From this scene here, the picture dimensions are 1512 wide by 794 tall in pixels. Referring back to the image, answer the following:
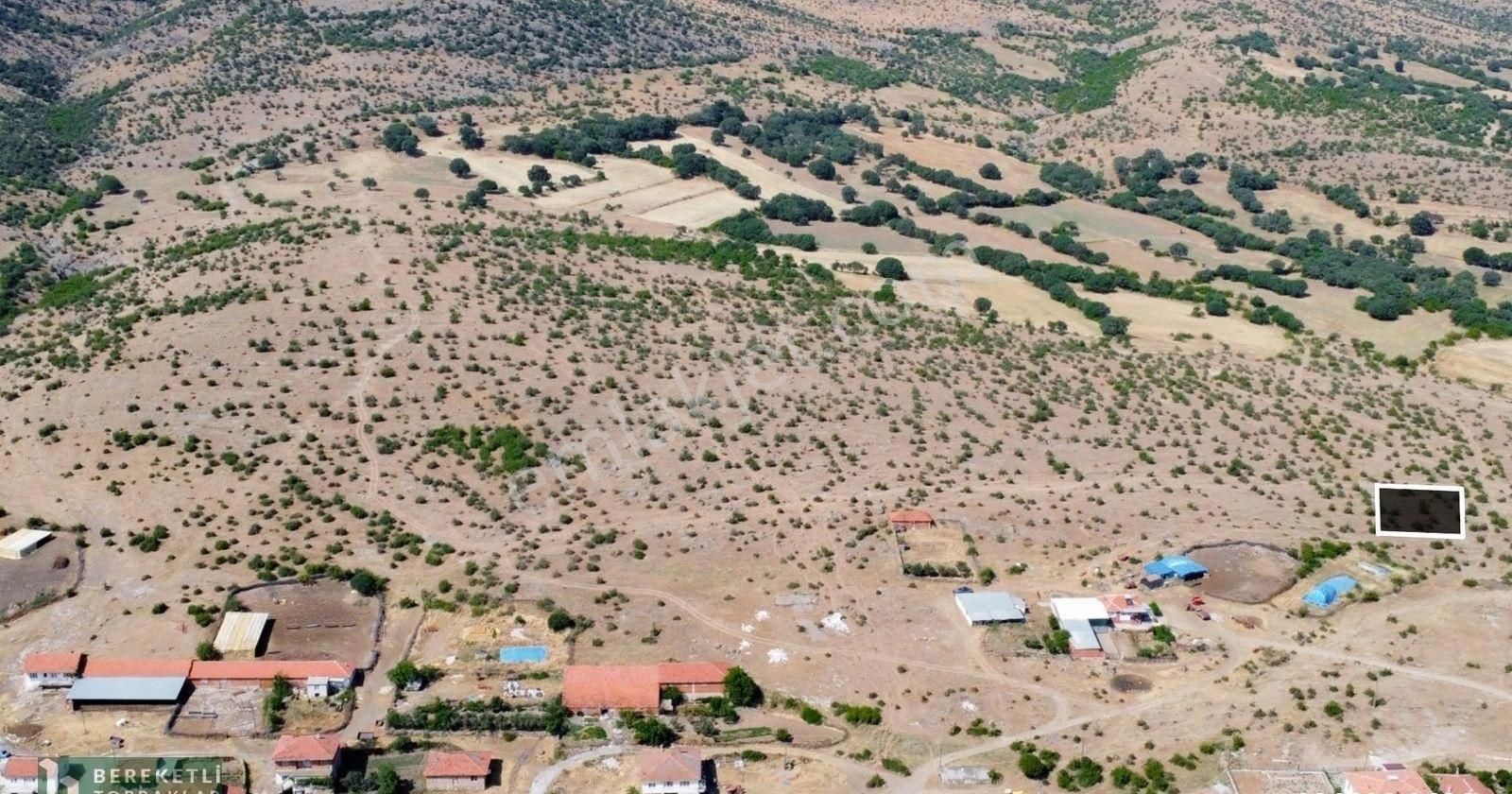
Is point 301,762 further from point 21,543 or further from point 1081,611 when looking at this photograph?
point 1081,611

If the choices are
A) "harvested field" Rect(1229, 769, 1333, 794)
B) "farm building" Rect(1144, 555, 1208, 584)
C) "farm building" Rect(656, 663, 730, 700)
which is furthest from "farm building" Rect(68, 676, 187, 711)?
"farm building" Rect(1144, 555, 1208, 584)

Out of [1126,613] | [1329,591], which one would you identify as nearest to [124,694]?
[1126,613]

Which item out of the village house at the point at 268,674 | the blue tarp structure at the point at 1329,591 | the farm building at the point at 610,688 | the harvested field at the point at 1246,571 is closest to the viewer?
the farm building at the point at 610,688

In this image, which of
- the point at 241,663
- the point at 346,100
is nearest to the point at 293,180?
the point at 346,100

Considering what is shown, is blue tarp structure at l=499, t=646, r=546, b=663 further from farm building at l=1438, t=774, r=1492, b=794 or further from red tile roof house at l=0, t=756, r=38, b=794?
farm building at l=1438, t=774, r=1492, b=794

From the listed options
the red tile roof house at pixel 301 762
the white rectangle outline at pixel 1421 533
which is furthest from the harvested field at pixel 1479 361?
the red tile roof house at pixel 301 762

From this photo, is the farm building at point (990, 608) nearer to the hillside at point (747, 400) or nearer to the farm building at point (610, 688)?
the hillside at point (747, 400)

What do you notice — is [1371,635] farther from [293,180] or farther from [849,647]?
[293,180]
